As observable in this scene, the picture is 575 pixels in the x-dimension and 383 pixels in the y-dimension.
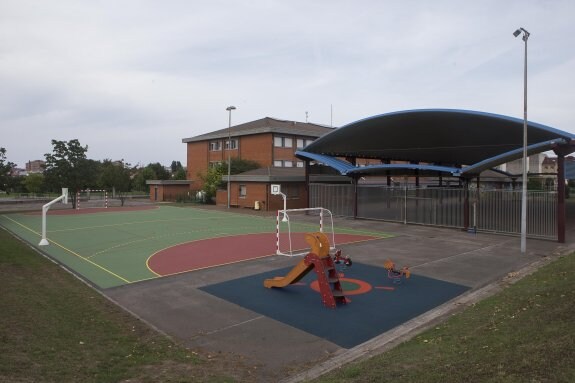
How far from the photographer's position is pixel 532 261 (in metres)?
16.9

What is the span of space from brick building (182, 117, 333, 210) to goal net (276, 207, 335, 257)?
473 centimetres

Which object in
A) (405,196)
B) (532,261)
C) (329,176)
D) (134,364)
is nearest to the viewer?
(134,364)

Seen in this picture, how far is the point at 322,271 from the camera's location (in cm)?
1156

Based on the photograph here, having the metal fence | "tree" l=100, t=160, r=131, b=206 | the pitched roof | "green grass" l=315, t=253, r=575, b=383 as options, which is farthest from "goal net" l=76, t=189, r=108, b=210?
"green grass" l=315, t=253, r=575, b=383

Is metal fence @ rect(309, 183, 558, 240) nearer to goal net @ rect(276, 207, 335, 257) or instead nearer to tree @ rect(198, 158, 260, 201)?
goal net @ rect(276, 207, 335, 257)

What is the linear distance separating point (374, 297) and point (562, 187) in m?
14.5

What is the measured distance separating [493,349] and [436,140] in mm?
26675

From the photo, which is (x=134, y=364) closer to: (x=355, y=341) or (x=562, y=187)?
(x=355, y=341)

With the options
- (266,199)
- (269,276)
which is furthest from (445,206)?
(266,199)

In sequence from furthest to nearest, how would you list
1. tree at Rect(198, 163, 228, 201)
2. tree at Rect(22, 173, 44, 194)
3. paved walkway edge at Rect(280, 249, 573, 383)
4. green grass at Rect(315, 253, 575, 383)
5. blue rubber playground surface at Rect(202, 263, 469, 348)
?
tree at Rect(22, 173, 44, 194)
tree at Rect(198, 163, 228, 201)
blue rubber playground surface at Rect(202, 263, 469, 348)
paved walkway edge at Rect(280, 249, 573, 383)
green grass at Rect(315, 253, 575, 383)

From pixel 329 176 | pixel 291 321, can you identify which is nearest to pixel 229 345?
pixel 291 321

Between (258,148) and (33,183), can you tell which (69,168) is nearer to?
(258,148)

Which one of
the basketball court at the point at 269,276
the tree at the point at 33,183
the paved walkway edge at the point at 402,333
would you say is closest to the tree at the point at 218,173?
the basketball court at the point at 269,276

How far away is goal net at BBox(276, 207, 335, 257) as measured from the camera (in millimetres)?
18625
